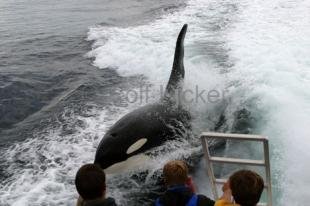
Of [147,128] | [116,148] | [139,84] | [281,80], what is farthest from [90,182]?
[139,84]

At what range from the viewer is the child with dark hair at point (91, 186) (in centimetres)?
457

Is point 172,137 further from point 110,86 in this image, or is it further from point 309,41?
point 309,41

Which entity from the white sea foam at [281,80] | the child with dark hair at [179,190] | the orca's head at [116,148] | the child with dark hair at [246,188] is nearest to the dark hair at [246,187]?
the child with dark hair at [246,188]

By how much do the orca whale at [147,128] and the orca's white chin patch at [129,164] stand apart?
0.28 feet

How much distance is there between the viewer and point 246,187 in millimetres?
4258

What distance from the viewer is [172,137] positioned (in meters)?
9.28

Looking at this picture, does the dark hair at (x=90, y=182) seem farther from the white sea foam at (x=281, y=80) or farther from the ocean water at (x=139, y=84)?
the white sea foam at (x=281, y=80)

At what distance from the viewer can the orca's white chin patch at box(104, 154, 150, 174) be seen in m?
8.16

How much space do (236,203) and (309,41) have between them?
438 inches

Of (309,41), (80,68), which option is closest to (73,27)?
(80,68)

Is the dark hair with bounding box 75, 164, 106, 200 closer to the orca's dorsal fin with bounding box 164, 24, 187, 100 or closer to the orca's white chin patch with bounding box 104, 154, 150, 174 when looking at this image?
the orca's white chin patch with bounding box 104, 154, 150, 174

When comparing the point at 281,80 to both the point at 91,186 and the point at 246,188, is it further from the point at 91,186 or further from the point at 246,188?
the point at 91,186

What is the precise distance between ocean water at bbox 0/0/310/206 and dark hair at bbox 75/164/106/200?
10.5ft

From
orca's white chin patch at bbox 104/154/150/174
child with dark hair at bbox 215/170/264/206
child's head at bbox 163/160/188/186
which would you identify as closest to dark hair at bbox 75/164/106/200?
child's head at bbox 163/160/188/186
